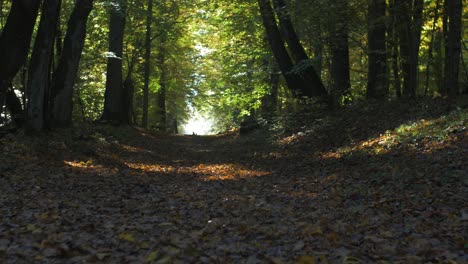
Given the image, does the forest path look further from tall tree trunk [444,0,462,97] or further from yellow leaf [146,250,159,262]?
tall tree trunk [444,0,462,97]

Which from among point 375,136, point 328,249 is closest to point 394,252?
point 328,249

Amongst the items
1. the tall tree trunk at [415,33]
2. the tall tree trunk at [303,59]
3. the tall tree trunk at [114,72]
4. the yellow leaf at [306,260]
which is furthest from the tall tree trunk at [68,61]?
the yellow leaf at [306,260]

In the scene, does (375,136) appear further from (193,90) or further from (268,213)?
(193,90)

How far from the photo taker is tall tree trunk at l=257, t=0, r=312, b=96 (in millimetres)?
18616

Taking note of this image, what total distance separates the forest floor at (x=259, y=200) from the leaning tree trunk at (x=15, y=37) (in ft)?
6.05

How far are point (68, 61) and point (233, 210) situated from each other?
32.4 feet

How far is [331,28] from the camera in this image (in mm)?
15547

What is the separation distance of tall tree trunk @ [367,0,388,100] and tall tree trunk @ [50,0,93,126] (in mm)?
8892

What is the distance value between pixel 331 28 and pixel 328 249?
12151mm

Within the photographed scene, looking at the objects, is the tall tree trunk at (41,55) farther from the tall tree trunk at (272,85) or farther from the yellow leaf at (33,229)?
the tall tree trunk at (272,85)

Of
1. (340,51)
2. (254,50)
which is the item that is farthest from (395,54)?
(254,50)

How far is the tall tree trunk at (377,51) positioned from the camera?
1432 centimetres

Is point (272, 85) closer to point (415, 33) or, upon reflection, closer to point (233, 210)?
point (415, 33)

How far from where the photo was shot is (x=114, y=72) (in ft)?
71.5
